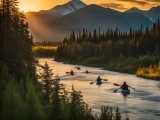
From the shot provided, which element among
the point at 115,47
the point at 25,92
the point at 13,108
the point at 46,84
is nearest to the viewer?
the point at 13,108

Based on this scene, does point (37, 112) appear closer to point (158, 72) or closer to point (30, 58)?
point (30, 58)

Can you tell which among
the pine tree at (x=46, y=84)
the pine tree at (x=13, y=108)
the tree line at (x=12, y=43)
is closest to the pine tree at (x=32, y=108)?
the pine tree at (x=13, y=108)

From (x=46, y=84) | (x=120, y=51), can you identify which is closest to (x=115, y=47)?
(x=120, y=51)

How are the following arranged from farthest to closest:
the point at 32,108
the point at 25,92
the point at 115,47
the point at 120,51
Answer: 1. the point at 115,47
2. the point at 120,51
3. the point at 25,92
4. the point at 32,108

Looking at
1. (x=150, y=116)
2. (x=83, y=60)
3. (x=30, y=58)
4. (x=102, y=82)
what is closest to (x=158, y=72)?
(x=102, y=82)

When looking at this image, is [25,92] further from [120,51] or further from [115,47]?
[115,47]

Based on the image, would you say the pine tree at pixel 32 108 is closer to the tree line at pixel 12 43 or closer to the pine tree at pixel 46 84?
the pine tree at pixel 46 84

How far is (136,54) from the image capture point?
125 meters

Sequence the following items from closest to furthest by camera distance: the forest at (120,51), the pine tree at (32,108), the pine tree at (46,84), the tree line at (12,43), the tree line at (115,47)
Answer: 1. the pine tree at (32,108)
2. the pine tree at (46,84)
3. the tree line at (12,43)
4. the forest at (120,51)
5. the tree line at (115,47)

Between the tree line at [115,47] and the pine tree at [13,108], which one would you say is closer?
the pine tree at [13,108]

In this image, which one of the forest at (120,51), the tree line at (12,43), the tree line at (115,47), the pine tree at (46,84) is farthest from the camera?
the tree line at (115,47)

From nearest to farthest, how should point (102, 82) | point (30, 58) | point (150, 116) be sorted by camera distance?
point (150, 116)
point (30, 58)
point (102, 82)

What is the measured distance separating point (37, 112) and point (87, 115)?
4378mm

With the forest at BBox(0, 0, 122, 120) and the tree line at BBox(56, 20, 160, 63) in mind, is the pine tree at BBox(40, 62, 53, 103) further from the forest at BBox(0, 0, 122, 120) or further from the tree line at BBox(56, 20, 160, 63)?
the tree line at BBox(56, 20, 160, 63)
